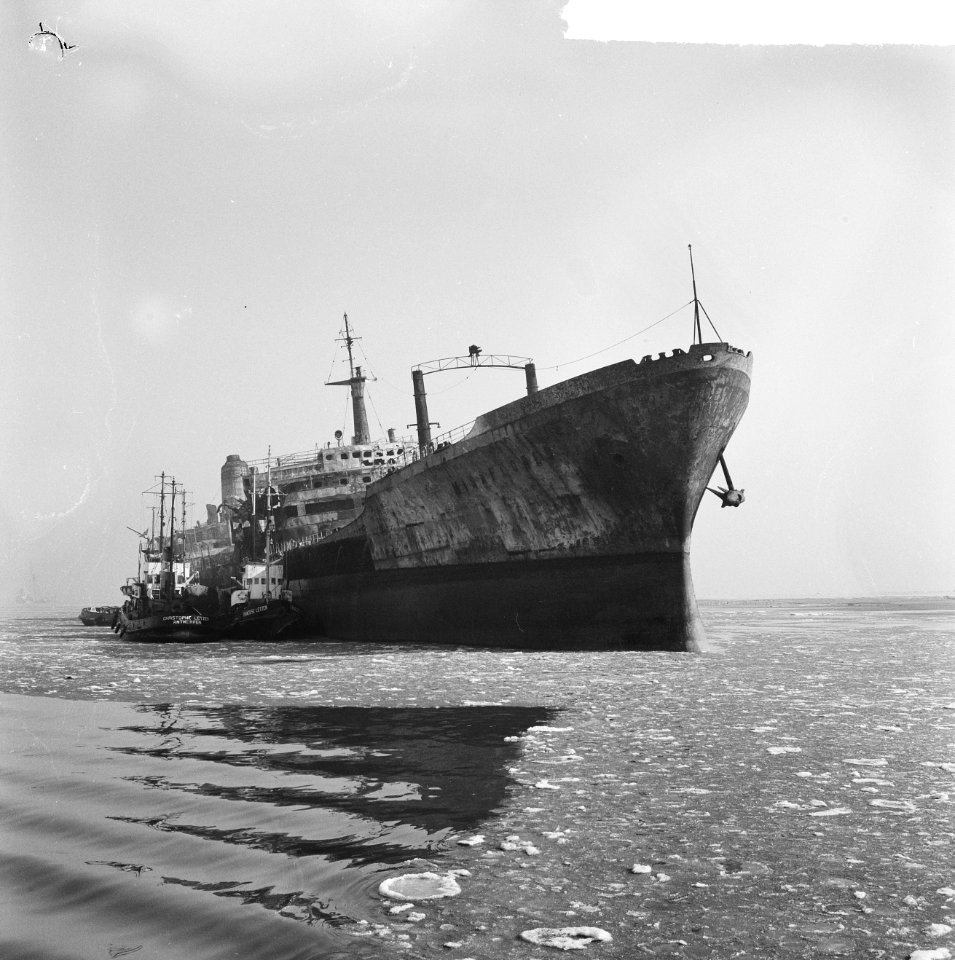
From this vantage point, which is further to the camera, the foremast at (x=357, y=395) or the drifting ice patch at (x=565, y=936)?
the foremast at (x=357, y=395)

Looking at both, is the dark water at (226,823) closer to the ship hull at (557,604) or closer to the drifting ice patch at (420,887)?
the drifting ice patch at (420,887)

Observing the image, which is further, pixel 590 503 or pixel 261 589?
pixel 261 589

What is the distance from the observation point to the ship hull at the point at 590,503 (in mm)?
17375

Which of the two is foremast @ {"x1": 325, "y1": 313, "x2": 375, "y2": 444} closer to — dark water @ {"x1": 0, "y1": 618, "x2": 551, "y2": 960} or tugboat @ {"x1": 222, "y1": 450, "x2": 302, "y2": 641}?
tugboat @ {"x1": 222, "y1": 450, "x2": 302, "y2": 641}

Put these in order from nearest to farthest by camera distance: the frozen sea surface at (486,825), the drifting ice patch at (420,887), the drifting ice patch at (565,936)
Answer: the drifting ice patch at (565,936) → the frozen sea surface at (486,825) → the drifting ice patch at (420,887)

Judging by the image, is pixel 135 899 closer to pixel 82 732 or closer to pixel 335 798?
pixel 335 798

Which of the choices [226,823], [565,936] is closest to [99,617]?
[226,823]

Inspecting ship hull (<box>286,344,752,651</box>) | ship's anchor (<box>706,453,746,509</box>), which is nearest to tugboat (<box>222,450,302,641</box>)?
ship hull (<box>286,344,752,651</box>)

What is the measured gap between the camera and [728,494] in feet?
63.1

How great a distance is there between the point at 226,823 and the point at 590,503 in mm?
14267

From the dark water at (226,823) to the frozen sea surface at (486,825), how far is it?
0.02m

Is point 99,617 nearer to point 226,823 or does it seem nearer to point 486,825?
point 226,823

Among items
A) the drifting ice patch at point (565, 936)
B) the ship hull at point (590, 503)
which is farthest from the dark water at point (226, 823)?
the ship hull at point (590, 503)

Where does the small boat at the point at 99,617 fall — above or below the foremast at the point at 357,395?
below
